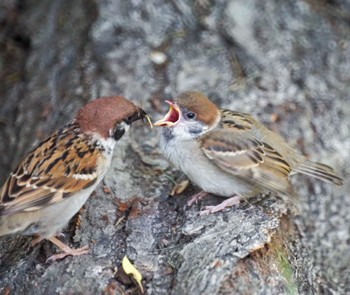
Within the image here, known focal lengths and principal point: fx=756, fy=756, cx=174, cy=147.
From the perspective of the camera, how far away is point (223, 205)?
4895mm

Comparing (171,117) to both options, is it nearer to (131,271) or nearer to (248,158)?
(248,158)

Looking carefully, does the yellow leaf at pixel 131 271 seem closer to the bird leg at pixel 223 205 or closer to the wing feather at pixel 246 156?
the bird leg at pixel 223 205

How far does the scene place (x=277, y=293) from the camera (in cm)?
422

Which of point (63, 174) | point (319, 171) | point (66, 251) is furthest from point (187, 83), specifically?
point (66, 251)

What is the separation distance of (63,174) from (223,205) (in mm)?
1047

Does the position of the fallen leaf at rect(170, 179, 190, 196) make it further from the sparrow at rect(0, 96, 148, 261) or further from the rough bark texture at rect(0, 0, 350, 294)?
the sparrow at rect(0, 96, 148, 261)

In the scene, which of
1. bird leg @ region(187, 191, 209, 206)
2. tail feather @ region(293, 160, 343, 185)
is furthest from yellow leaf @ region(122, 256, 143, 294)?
tail feather @ region(293, 160, 343, 185)

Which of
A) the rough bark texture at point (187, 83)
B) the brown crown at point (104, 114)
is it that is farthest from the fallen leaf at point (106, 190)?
the brown crown at point (104, 114)

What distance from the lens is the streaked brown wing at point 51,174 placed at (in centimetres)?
454

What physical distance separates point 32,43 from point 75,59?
0.73 meters

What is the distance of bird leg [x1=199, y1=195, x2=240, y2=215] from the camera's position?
15.9 feet

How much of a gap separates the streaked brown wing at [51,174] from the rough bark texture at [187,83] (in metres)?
0.37

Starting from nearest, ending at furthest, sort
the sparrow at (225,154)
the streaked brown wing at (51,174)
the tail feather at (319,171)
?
the streaked brown wing at (51,174) → the sparrow at (225,154) → the tail feather at (319,171)

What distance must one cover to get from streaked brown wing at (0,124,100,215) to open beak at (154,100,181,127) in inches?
20.1
